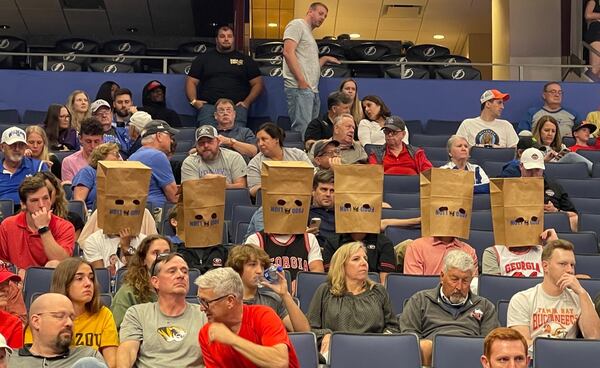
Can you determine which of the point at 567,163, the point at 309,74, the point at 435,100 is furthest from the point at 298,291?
the point at 435,100

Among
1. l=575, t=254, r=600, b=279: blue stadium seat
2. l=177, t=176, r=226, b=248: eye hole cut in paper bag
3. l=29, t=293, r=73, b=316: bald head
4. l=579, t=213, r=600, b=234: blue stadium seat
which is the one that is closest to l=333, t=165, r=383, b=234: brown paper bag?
l=177, t=176, r=226, b=248: eye hole cut in paper bag

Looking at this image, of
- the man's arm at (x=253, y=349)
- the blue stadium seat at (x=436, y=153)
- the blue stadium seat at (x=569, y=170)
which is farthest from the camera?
the blue stadium seat at (x=436, y=153)

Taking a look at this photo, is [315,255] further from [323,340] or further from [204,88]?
[204,88]

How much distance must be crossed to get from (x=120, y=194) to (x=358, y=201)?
4.67 feet

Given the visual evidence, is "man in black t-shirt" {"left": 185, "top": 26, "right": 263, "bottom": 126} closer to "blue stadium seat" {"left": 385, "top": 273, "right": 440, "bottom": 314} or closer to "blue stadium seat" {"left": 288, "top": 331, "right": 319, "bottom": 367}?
"blue stadium seat" {"left": 385, "top": 273, "right": 440, "bottom": 314}

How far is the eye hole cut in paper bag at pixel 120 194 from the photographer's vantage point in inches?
328

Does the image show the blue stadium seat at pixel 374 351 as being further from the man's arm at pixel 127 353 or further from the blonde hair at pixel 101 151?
the blonde hair at pixel 101 151

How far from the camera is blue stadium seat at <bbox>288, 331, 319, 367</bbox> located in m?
6.96

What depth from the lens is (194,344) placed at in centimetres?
684

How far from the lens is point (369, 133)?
Result: 1183 centimetres

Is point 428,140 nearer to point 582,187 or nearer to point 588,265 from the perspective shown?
point 582,187

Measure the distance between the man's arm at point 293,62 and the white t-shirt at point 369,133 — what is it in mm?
1246

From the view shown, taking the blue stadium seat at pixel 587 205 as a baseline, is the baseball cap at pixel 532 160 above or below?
above

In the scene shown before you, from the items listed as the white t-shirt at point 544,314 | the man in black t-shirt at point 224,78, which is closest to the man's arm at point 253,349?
the white t-shirt at point 544,314
